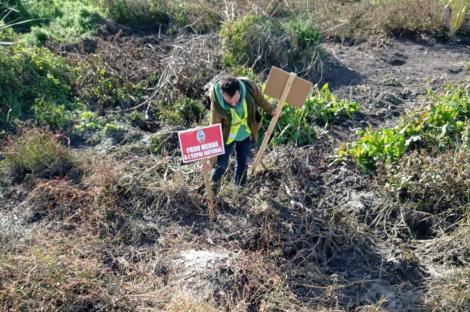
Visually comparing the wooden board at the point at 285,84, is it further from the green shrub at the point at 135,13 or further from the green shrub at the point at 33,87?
the green shrub at the point at 135,13

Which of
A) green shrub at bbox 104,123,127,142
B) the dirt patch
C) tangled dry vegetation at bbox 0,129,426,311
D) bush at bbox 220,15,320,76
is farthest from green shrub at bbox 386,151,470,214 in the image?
green shrub at bbox 104,123,127,142

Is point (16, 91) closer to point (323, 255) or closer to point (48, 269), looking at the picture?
point (48, 269)

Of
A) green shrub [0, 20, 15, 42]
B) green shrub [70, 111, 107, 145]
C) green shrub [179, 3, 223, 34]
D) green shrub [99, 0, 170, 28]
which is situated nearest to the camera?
green shrub [70, 111, 107, 145]

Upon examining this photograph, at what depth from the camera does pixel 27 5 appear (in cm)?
912

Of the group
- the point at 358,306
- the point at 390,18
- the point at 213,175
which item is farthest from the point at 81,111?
the point at 390,18

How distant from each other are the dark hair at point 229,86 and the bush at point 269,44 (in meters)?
2.68

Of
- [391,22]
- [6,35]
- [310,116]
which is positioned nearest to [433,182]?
[310,116]

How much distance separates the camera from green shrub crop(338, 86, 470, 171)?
18.7ft

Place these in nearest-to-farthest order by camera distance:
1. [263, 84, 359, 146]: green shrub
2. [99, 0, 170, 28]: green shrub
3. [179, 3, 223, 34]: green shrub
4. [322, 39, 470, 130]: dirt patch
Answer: [263, 84, 359, 146]: green shrub, [322, 39, 470, 130]: dirt patch, [179, 3, 223, 34]: green shrub, [99, 0, 170, 28]: green shrub

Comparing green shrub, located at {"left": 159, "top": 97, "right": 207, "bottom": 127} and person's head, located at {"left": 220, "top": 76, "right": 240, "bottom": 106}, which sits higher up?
person's head, located at {"left": 220, "top": 76, "right": 240, "bottom": 106}

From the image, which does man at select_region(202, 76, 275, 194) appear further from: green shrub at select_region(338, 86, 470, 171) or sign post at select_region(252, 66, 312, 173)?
green shrub at select_region(338, 86, 470, 171)

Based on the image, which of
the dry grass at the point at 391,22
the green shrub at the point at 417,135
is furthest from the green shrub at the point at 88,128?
the dry grass at the point at 391,22

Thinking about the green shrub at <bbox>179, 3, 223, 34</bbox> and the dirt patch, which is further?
the green shrub at <bbox>179, 3, 223, 34</bbox>

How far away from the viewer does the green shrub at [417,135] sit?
5.71 m
